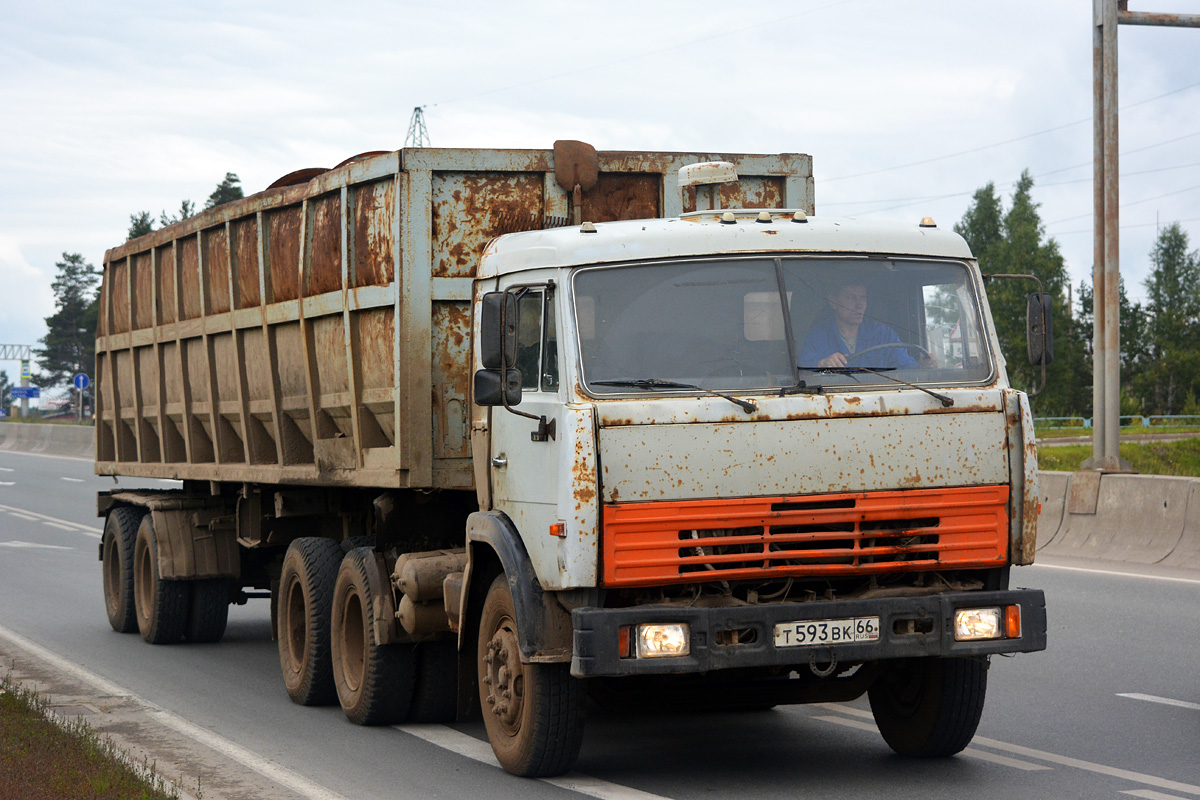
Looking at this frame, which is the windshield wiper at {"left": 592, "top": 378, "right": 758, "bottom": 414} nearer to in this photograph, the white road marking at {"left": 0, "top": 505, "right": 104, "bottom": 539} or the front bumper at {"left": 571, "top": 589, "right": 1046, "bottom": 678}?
the front bumper at {"left": 571, "top": 589, "right": 1046, "bottom": 678}

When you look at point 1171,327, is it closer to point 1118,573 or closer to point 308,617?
point 1118,573

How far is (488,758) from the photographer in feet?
24.8

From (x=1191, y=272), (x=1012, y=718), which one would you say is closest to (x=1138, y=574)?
(x=1012, y=718)

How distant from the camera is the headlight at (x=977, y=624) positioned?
6.51 meters

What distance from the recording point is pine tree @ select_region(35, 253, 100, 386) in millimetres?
134250

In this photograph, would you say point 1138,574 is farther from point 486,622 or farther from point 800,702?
point 486,622

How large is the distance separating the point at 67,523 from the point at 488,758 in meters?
19.2

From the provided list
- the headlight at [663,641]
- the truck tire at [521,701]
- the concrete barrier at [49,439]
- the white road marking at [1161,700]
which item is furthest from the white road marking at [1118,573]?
the concrete barrier at [49,439]

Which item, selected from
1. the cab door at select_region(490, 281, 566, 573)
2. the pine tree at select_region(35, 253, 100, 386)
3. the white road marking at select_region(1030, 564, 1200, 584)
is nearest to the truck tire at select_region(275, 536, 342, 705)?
the cab door at select_region(490, 281, 566, 573)

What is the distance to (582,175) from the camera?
870 centimetres

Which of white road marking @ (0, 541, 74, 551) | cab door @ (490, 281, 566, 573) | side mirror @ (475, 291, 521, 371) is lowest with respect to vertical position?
white road marking @ (0, 541, 74, 551)

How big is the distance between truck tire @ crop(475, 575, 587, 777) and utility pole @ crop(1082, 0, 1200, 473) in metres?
10.7

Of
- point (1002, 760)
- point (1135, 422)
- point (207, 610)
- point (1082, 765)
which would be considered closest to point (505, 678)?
point (1002, 760)

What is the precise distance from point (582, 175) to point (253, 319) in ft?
9.39
